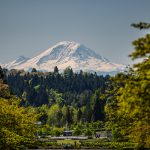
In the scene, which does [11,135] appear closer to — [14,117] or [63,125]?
[14,117]

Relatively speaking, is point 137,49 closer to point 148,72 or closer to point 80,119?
point 148,72

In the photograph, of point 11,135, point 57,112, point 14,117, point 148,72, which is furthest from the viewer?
point 57,112

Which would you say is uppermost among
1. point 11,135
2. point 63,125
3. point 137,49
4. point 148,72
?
point 137,49

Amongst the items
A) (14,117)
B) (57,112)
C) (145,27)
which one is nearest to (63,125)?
(57,112)

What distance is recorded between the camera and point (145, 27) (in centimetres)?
1803

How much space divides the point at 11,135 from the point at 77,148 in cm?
5017

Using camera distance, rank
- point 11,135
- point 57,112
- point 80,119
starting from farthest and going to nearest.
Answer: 1. point 57,112
2. point 80,119
3. point 11,135

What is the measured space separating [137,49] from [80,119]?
522ft

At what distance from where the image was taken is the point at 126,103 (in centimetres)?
1675

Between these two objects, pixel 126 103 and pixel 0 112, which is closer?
pixel 126 103

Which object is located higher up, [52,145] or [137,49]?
[137,49]

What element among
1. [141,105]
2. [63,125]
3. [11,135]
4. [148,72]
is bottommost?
[63,125]

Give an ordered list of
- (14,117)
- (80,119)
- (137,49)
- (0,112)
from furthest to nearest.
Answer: (80,119), (14,117), (0,112), (137,49)

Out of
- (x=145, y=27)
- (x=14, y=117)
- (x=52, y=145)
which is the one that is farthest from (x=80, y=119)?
(x=145, y=27)
